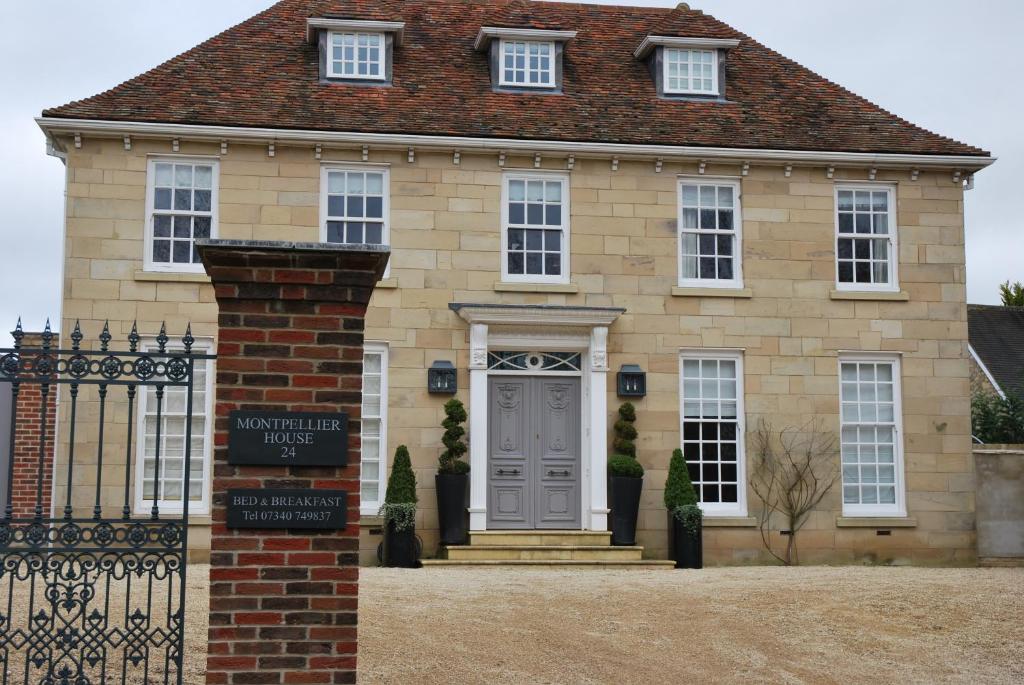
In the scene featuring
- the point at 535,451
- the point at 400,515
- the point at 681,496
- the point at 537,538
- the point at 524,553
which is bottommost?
the point at 524,553

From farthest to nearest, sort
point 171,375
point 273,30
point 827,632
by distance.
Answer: point 273,30, point 827,632, point 171,375

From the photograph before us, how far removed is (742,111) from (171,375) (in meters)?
13.6

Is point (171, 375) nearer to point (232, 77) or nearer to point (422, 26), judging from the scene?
point (232, 77)

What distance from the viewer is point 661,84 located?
19.2 meters

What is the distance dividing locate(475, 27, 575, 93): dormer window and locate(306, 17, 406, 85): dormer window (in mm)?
1514

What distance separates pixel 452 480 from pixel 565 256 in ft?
12.2

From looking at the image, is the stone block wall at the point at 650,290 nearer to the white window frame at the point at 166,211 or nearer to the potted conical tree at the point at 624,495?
the white window frame at the point at 166,211

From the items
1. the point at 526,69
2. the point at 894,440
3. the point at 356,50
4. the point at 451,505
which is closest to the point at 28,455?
the point at 451,505

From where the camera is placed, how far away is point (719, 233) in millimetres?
18016

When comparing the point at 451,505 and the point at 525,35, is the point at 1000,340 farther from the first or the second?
the point at 451,505

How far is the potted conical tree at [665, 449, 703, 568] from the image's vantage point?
16.6 meters

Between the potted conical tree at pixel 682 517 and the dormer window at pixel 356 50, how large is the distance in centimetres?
729

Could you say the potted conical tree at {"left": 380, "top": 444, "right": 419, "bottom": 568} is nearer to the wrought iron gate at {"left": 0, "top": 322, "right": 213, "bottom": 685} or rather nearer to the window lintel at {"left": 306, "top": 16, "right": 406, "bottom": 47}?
the wrought iron gate at {"left": 0, "top": 322, "right": 213, "bottom": 685}

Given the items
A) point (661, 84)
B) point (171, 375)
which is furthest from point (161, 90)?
point (171, 375)
